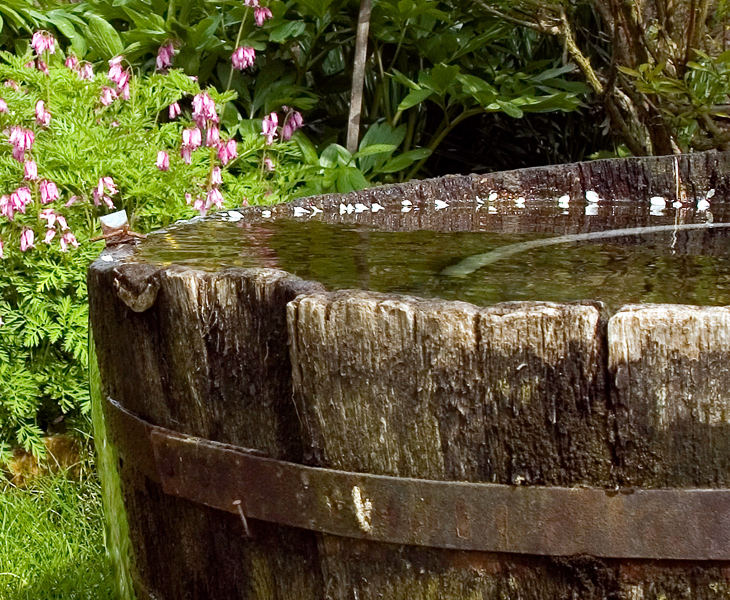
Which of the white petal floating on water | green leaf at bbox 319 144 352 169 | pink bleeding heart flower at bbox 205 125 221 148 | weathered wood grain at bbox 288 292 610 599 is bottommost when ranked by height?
weathered wood grain at bbox 288 292 610 599

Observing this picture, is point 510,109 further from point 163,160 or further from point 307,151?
point 163,160

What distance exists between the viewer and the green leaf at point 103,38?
4484 mm

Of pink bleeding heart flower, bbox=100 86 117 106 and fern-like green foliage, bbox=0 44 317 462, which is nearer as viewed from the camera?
fern-like green foliage, bbox=0 44 317 462

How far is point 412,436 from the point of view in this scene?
1173 millimetres

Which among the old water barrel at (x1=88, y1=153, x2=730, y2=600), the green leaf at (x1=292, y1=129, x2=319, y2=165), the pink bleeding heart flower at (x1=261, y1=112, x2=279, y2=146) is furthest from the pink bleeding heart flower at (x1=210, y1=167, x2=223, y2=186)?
the old water barrel at (x1=88, y1=153, x2=730, y2=600)

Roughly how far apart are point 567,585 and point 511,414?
0.21 metres

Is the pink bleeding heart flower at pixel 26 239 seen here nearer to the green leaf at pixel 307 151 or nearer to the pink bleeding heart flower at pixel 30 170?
the pink bleeding heart flower at pixel 30 170

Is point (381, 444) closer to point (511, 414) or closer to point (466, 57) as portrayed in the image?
point (511, 414)

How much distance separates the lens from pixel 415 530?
118cm

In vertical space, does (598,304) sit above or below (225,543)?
above

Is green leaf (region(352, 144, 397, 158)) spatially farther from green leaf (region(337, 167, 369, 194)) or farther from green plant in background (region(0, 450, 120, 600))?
green plant in background (region(0, 450, 120, 600))

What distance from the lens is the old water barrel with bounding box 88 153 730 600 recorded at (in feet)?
3.61

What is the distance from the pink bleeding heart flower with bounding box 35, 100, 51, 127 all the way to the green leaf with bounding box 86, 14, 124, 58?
1180mm

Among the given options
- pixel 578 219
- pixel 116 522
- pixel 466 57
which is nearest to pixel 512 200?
pixel 578 219
